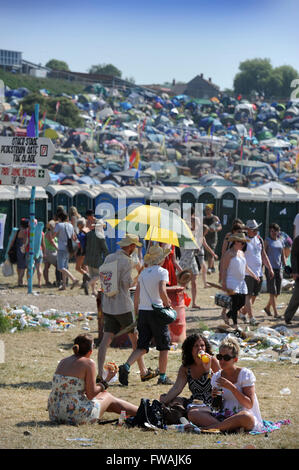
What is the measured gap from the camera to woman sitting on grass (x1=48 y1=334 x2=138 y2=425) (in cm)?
589

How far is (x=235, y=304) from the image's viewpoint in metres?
9.99

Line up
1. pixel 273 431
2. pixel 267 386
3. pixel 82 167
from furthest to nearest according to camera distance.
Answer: pixel 82 167 < pixel 267 386 < pixel 273 431

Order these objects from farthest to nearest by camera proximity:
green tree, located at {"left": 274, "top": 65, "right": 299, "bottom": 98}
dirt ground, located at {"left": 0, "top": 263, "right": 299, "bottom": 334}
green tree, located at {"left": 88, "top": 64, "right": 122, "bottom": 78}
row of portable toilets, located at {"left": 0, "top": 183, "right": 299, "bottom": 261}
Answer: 1. green tree, located at {"left": 88, "top": 64, "right": 122, "bottom": 78}
2. green tree, located at {"left": 274, "top": 65, "right": 299, "bottom": 98}
3. row of portable toilets, located at {"left": 0, "top": 183, "right": 299, "bottom": 261}
4. dirt ground, located at {"left": 0, "top": 263, "right": 299, "bottom": 334}

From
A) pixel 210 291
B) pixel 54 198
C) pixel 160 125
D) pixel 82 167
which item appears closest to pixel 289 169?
pixel 82 167

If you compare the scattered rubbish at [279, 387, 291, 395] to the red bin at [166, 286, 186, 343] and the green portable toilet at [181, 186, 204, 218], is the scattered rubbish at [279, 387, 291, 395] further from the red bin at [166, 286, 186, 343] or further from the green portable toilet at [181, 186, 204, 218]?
the green portable toilet at [181, 186, 204, 218]

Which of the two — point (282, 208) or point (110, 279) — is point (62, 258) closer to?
point (110, 279)

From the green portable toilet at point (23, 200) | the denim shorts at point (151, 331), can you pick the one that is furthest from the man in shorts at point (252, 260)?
the green portable toilet at point (23, 200)

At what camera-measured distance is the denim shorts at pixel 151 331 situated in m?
7.39

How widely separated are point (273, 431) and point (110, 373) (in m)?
1.66

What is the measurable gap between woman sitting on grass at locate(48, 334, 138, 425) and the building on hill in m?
125

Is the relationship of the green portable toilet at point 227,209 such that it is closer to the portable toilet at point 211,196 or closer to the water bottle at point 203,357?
the portable toilet at point 211,196

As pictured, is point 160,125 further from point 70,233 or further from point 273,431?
point 273,431

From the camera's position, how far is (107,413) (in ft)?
21.1

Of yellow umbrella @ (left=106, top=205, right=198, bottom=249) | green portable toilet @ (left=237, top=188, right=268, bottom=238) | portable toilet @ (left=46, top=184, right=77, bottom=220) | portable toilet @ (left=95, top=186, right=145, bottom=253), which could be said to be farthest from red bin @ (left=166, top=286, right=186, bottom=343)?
portable toilet @ (left=46, top=184, right=77, bottom=220)
